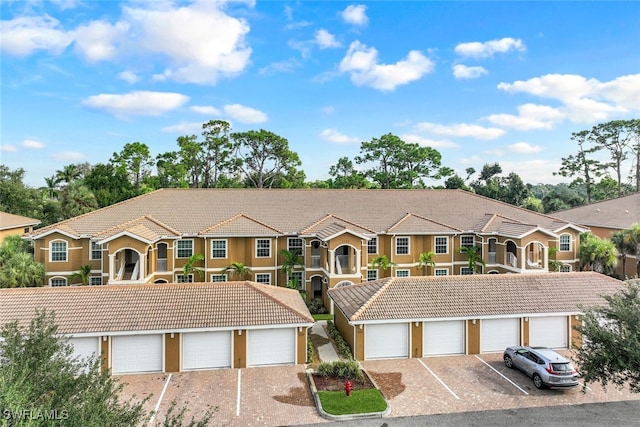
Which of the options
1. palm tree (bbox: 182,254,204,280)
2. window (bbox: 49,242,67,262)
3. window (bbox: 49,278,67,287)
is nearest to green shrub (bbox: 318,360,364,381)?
palm tree (bbox: 182,254,204,280)

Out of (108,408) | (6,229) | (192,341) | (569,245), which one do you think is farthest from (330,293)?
(6,229)

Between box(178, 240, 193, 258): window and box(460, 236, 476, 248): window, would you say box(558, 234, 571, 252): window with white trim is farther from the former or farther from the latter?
box(178, 240, 193, 258): window

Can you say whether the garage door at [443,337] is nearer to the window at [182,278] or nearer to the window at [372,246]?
the window at [372,246]

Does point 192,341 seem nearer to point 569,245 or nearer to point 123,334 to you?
point 123,334

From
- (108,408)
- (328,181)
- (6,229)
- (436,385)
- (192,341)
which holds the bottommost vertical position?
(436,385)

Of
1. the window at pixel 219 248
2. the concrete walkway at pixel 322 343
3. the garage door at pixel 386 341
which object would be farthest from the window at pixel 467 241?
the window at pixel 219 248

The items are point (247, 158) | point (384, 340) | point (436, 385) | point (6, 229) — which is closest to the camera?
point (436, 385)
